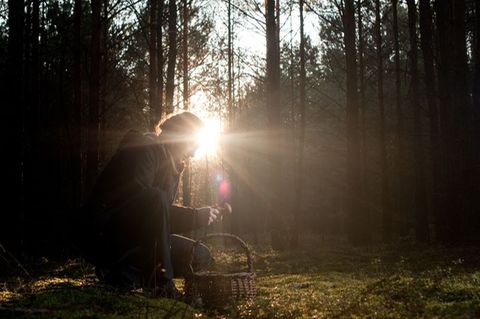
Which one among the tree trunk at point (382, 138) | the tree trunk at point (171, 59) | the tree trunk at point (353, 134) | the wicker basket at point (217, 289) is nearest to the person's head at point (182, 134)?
the wicker basket at point (217, 289)

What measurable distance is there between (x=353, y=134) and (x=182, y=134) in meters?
11.0

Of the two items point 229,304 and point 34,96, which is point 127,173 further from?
point 34,96

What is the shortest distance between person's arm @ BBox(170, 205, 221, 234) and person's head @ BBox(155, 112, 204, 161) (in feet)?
2.15

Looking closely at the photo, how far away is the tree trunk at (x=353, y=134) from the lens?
49.1 feet

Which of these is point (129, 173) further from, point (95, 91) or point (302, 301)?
point (95, 91)

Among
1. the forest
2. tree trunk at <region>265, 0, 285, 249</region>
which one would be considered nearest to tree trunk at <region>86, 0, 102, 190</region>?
the forest

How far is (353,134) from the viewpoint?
15.4m

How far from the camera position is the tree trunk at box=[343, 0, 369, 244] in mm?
14953

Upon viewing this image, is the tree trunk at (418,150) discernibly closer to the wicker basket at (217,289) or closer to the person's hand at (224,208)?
the person's hand at (224,208)

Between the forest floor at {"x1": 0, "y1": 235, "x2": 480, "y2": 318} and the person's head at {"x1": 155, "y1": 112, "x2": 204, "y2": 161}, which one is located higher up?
the person's head at {"x1": 155, "y1": 112, "x2": 204, "y2": 161}

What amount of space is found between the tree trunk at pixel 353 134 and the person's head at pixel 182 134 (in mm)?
10406

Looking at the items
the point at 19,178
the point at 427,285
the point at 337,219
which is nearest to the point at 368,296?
the point at 427,285

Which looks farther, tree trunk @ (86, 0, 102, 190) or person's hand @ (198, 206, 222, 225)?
tree trunk @ (86, 0, 102, 190)

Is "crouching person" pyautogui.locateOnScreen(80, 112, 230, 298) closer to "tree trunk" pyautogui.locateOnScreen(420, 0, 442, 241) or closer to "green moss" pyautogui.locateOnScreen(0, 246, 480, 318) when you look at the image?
"green moss" pyautogui.locateOnScreen(0, 246, 480, 318)
